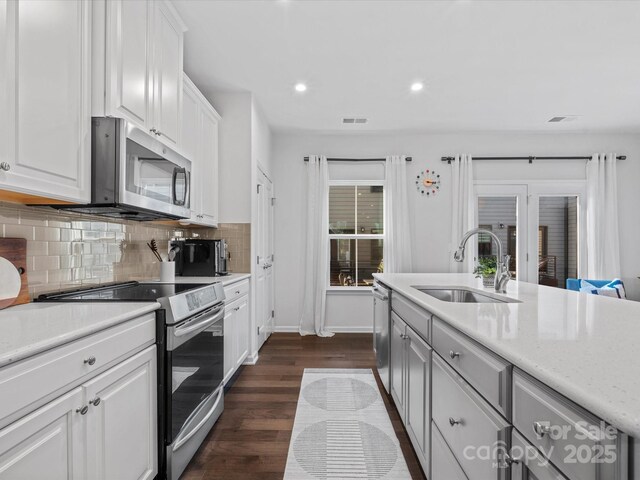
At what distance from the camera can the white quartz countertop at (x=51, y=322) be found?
93 centimetres

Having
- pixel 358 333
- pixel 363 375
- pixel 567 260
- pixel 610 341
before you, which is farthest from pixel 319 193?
pixel 610 341

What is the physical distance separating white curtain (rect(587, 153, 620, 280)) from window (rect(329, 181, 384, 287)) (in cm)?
280

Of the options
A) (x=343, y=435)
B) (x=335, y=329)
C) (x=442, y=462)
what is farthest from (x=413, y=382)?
(x=335, y=329)

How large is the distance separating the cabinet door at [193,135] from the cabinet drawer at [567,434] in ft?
8.48

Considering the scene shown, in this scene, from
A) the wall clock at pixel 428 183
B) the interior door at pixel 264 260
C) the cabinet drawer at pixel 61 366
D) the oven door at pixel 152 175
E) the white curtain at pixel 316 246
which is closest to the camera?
the cabinet drawer at pixel 61 366

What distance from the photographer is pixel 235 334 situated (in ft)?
9.64

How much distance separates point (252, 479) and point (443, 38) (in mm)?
3142

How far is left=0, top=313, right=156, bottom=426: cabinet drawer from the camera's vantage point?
876 millimetres

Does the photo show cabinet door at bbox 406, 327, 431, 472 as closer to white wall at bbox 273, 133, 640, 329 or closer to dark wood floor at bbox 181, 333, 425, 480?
dark wood floor at bbox 181, 333, 425, 480

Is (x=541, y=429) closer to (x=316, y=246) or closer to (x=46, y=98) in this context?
(x=46, y=98)

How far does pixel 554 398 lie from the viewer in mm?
754

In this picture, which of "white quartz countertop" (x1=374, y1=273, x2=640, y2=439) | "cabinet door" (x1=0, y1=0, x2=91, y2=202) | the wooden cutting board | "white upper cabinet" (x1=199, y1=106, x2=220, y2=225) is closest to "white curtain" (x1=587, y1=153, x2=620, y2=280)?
"white quartz countertop" (x1=374, y1=273, x2=640, y2=439)

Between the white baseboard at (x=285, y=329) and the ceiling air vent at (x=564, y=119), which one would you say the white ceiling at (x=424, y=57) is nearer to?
the ceiling air vent at (x=564, y=119)

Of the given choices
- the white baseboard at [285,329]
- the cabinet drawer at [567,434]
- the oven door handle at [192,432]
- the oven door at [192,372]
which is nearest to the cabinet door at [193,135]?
the oven door at [192,372]
